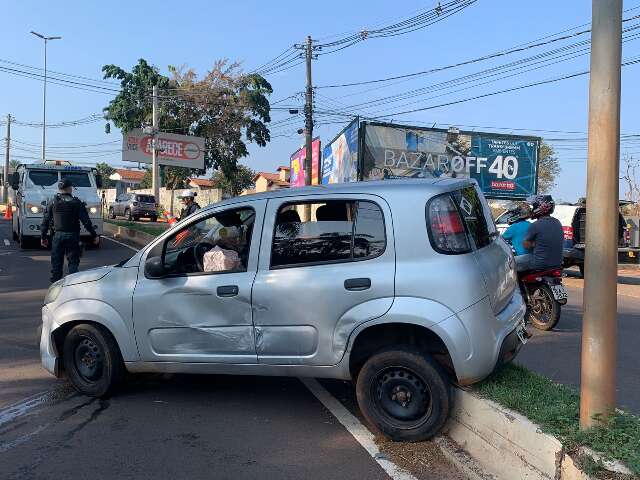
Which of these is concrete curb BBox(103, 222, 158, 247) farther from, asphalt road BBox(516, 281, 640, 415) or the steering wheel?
the steering wheel

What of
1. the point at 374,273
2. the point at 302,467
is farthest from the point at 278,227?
the point at 302,467

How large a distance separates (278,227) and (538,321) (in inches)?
205

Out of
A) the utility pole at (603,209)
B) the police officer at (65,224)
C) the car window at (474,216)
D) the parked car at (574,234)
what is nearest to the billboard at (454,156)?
the parked car at (574,234)

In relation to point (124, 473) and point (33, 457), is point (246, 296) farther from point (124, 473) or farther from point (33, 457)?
point (33, 457)

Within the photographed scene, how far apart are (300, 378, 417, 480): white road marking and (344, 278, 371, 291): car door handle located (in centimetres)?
110

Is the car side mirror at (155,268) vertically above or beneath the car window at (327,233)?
beneath

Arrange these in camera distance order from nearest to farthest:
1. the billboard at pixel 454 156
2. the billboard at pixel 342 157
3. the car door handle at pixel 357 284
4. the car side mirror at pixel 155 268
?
the car door handle at pixel 357 284, the car side mirror at pixel 155 268, the billboard at pixel 454 156, the billboard at pixel 342 157

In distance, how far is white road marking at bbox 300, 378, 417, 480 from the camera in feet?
12.5

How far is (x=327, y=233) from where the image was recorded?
14.9 ft

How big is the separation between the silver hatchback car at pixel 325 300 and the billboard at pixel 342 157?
1968 cm

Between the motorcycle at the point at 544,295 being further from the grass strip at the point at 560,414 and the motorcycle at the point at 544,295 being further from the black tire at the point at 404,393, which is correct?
the black tire at the point at 404,393

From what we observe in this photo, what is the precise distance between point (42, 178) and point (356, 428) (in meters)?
15.5

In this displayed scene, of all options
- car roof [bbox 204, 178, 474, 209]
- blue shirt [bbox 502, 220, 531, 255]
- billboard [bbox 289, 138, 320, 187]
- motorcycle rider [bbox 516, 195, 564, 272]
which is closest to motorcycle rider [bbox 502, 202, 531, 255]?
blue shirt [bbox 502, 220, 531, 255]

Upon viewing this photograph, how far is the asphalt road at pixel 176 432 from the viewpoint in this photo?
3848 mm
